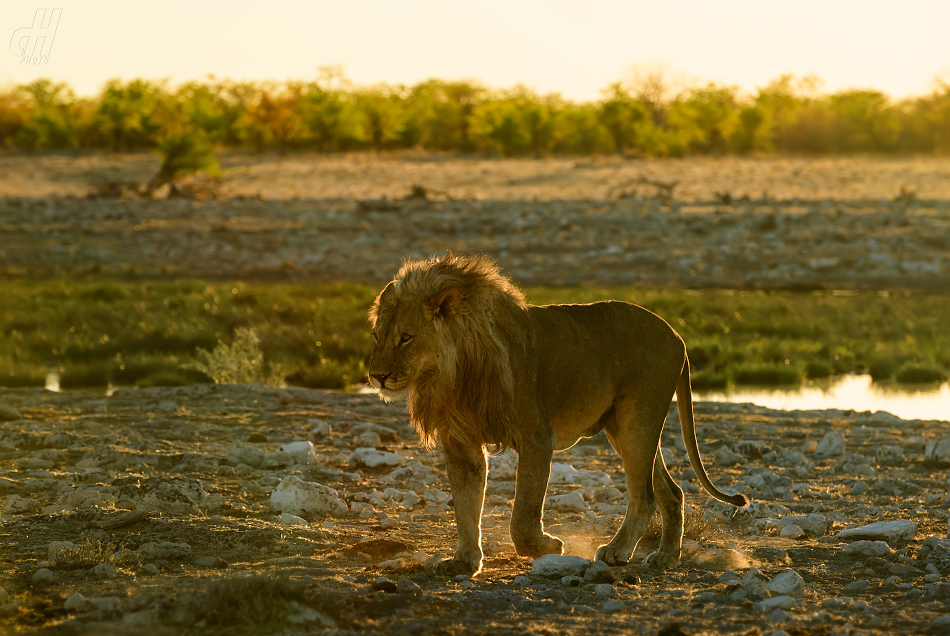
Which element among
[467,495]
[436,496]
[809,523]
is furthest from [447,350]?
[809,523]

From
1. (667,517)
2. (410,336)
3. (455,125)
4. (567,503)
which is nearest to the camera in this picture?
(410,336)

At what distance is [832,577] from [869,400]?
27.3ft

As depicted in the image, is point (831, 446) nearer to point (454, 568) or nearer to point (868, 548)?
point (868, 548)

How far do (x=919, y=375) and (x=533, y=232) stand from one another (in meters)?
13.0

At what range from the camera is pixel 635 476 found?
6.09m

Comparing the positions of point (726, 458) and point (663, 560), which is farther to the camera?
point (726, 458)

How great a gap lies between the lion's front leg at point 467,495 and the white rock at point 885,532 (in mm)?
2475

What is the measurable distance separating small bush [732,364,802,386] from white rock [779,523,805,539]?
784 cm

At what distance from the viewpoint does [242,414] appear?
1089 cm

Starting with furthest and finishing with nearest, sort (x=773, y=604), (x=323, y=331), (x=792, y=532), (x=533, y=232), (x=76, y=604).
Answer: (x=533, y=232), (x=323, y=331), (x=792, y=532), (x=773, y=604), (x=76, y=604)

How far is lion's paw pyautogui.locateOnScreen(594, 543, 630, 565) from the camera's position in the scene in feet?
19.7

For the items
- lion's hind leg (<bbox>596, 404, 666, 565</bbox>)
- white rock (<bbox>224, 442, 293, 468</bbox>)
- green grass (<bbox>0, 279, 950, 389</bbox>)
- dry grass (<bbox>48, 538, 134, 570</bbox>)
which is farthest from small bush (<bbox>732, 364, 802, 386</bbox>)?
dry grass (<bbox>48, 538, 134, 570</bbox>)

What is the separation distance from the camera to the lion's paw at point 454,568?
5.70 meters

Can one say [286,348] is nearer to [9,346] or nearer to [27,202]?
[9,346]
